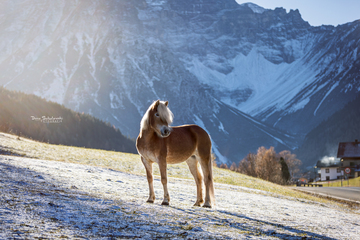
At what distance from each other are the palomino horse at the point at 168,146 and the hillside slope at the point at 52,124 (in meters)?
54.3

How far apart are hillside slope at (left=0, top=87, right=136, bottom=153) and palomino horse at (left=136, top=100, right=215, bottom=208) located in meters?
54.3

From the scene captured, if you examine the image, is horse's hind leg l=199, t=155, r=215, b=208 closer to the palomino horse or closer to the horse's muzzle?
the palomino horse

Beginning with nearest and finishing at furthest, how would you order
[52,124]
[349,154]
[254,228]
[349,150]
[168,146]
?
[254,228] → [168,146] → [52,124] → [349,154] → [349,150]

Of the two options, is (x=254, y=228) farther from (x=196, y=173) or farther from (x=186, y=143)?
(x=196, y=173)

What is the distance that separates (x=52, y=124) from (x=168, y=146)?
11066cm

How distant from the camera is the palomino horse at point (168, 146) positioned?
30.3 feet

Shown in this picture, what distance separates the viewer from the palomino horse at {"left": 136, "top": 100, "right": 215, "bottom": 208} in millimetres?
9242

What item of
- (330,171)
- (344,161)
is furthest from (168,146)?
(330,171)

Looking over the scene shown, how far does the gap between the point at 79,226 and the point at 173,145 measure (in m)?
4.08

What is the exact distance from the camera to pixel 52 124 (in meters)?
112

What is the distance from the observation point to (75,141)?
384ft

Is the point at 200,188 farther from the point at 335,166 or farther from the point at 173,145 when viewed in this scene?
the point at 335,166

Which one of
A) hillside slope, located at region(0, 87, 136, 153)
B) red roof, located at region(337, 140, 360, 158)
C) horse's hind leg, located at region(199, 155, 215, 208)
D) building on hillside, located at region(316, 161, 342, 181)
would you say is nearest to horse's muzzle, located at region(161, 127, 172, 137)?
horse's hind leg, located at region(199, 155, 215, 208)

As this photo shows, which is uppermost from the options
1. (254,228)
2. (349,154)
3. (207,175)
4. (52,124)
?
(52,124)
